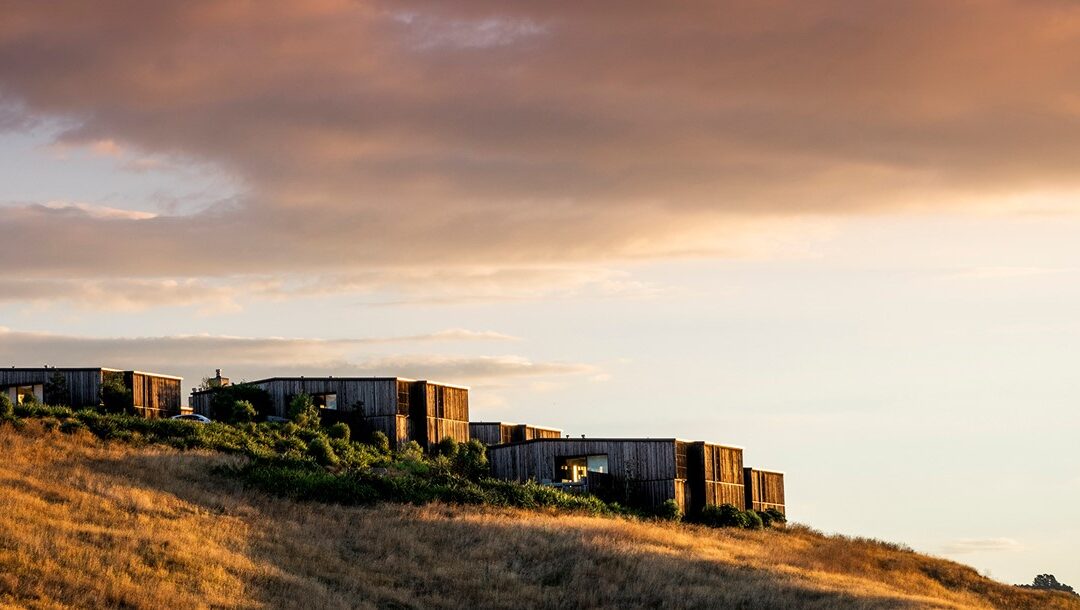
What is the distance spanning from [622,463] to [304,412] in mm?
19586

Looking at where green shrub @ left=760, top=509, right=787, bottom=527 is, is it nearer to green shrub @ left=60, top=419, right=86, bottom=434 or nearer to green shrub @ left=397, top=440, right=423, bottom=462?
green shrub @ left=397, top=440, right=423, bottom=462

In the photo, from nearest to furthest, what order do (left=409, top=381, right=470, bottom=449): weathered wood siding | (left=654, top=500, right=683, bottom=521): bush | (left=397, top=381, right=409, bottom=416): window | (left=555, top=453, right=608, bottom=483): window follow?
(left=654, top=500, right=683, bottom=521): bush → (left=555, top=453, right=608, bottom=483): window → (left=397, top=381, right=409, bottom=416): window → (left=409, top=381, right=470, bottom=449): weathered wood siding

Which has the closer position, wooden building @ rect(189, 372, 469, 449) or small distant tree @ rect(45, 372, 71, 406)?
small distant tree @ rect(45, 372, 71, 406)

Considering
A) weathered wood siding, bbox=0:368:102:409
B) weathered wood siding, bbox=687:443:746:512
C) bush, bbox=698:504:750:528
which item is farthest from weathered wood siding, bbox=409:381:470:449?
weathered wood siding, bbox=0:368:102:409

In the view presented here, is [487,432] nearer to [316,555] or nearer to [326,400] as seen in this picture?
[326,400]

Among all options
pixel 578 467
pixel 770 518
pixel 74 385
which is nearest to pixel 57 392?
pixel 74 385

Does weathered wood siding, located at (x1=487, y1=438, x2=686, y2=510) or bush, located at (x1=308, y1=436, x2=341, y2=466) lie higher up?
bush, located at (x1=308, y1=436, x2=341, y2=466)

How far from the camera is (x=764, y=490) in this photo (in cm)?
9919

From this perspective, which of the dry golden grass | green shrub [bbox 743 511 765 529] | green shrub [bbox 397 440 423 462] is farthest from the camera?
green shrub [bbox 743 511 765 529]

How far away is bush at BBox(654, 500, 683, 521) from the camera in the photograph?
79.1m

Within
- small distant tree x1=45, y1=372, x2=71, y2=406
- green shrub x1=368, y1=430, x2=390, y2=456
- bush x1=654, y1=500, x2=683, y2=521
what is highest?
small distant tree x1=45, y1=372, x2=71, y2=406

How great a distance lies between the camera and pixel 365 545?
50875mm

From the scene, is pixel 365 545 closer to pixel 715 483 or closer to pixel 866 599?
pixel 866 599

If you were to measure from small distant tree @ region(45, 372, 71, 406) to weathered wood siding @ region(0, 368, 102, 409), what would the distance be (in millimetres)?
91
